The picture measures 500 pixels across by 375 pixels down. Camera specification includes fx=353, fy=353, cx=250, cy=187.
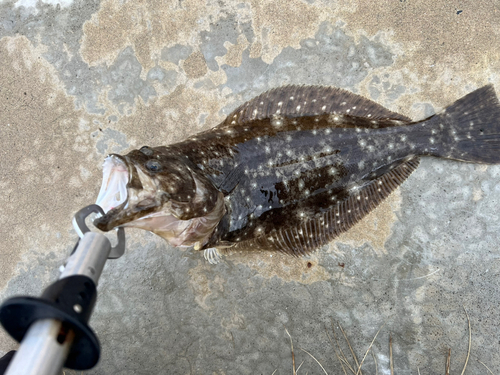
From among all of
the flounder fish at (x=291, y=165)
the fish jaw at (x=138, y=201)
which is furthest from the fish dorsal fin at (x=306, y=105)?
the fish jaw at (x=138, y=201)

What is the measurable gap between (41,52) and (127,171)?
2.22 meters

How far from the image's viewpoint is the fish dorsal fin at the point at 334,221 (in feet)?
9.34

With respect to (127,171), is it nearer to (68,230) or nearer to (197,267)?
(197,267)

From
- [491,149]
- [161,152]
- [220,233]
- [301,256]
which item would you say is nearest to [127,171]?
[161,152]

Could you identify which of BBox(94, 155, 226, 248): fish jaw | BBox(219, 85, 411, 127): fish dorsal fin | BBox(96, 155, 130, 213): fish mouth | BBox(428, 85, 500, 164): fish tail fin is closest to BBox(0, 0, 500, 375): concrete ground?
BBox(428, 85, 500, 164): fish tail fin

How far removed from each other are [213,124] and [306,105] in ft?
2.84

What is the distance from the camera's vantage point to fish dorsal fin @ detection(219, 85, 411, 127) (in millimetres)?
2773

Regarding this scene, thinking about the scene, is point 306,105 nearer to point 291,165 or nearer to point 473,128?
point 291,165

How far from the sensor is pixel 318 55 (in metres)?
3.14

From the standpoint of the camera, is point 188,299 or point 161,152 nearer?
point 161,152

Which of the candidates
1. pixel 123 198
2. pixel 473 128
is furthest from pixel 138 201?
pixel 473 128

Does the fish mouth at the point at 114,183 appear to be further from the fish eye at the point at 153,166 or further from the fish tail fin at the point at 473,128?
the fish tail fin at the point at 473,128

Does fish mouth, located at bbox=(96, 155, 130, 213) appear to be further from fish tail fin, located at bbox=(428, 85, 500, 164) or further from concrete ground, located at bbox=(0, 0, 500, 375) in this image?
fish tail fin, located at bbox=(428, 85, 500, 164)

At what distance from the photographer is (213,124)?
3.18 m
